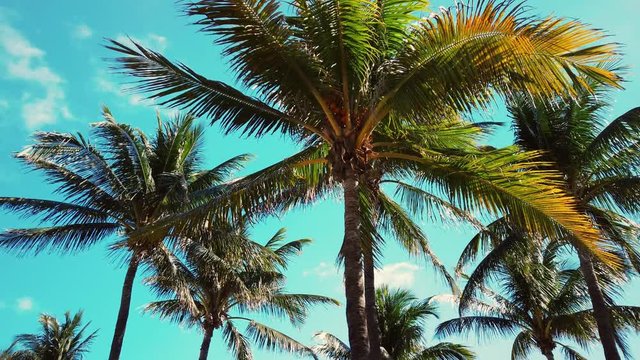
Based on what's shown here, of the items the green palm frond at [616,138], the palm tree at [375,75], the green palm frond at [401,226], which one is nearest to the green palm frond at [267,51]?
→ the palm tree at [375,75]

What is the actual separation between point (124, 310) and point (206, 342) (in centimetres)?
528

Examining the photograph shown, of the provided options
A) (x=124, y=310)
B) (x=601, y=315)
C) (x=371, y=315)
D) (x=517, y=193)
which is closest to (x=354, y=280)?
(x=517, y=193)

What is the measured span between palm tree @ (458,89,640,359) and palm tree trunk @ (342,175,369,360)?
5564 mm

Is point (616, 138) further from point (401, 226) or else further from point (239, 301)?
point (239, 301)

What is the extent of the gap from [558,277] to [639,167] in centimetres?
803

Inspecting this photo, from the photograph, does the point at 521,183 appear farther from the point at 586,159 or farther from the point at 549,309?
the point at 549,309

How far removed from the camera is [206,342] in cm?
1853

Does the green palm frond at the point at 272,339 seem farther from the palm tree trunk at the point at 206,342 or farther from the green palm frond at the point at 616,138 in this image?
the green palm frond at the point at 616,138

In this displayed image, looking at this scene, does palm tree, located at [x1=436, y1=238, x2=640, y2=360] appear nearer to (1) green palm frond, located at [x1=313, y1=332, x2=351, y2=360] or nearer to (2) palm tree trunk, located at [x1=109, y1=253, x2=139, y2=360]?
(1) green palm frond, located at [x1=313, y1=332, x2=351, y2=360]

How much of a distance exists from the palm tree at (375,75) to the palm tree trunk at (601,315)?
5.24 metres

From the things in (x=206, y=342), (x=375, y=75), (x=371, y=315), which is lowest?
(x=371, y=315)

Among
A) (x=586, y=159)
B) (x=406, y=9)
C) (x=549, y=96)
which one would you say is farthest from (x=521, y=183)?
(x=586, y=159)

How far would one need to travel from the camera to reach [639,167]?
1272 centimetres

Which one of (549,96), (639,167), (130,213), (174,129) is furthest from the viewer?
(174,129)
